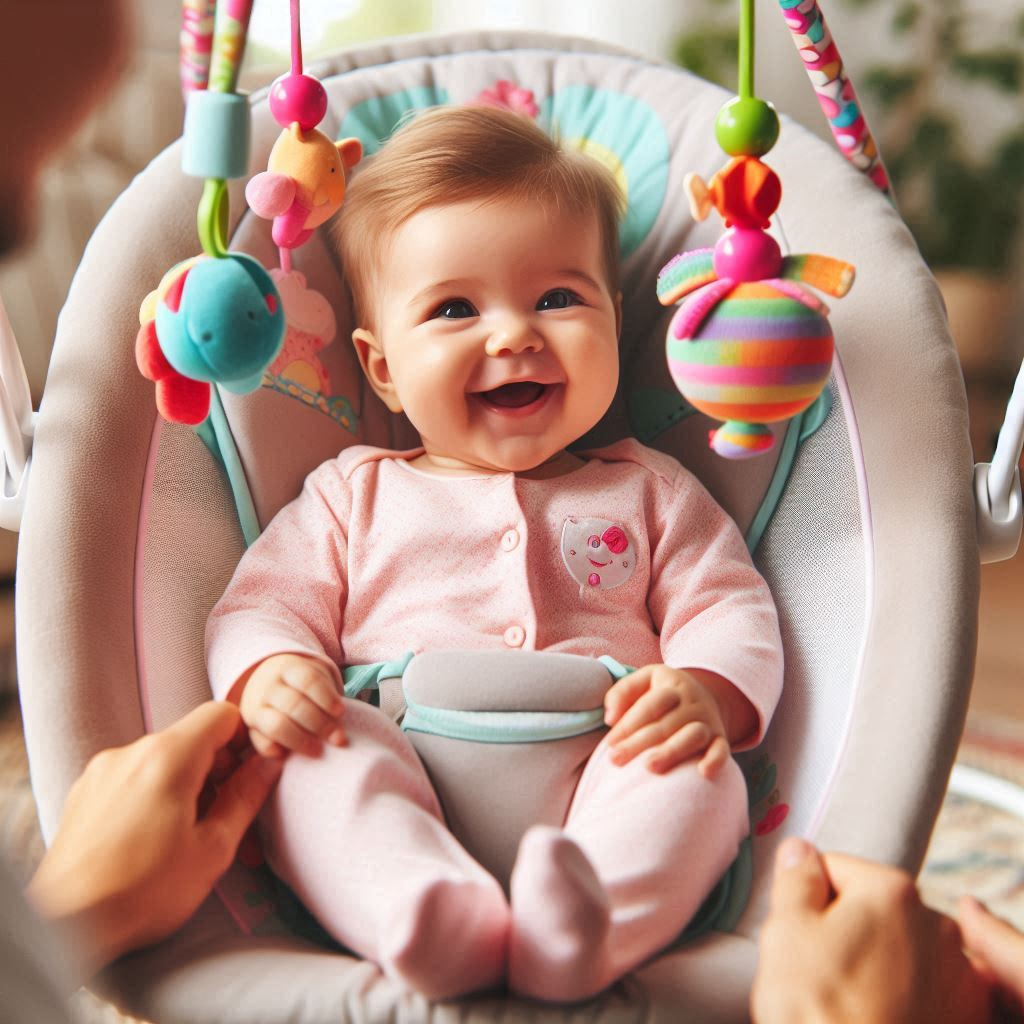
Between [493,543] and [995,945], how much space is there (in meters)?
0.49

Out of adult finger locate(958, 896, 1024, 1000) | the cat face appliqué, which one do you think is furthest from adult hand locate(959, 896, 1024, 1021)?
the cat face appliqué

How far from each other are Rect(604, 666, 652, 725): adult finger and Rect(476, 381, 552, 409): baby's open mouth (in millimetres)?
294

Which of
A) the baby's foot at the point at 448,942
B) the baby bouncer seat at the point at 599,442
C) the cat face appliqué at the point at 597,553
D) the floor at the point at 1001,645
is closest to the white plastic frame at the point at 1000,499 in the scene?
the baby bouncer seat at the point at 599,442

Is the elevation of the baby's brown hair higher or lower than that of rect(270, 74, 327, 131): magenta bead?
lower

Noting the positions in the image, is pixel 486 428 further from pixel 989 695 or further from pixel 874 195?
pixel 989 695

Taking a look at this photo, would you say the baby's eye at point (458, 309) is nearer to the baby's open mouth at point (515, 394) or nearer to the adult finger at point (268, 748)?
the baby's open mouth at point (515, 394)

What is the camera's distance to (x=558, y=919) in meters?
0.68

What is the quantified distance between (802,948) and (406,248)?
2.15 feet

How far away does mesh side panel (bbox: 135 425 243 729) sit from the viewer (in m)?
0.94

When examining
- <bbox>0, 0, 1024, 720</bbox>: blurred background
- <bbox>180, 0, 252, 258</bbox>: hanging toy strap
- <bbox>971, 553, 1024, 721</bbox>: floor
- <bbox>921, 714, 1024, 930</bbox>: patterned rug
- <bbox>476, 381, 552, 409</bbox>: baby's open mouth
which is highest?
<bbox>180, 0, 252, 258</bbox>: hanging toy strap

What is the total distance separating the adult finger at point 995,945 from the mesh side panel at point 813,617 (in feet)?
0.42

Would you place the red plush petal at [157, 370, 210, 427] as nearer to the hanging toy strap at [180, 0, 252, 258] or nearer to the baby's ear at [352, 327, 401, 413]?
the hanging toy strap at [180, 0, 252, 258]

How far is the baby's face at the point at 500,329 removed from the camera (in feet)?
3.40

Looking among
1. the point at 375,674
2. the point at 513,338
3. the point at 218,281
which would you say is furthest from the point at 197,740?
the point at 513,338
